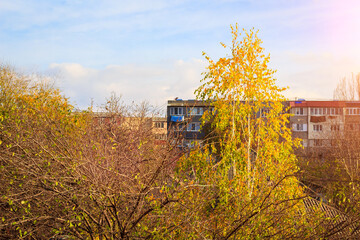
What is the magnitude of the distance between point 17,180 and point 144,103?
2051 centimetres

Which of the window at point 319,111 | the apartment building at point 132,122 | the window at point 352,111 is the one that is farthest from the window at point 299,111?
the apartment building at point 132,122

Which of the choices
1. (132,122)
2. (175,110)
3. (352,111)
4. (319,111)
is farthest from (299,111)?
(132,122)

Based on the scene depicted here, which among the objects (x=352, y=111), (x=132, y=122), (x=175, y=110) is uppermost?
(x=175, y=110)

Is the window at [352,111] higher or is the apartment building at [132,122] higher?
the window at [352,111]

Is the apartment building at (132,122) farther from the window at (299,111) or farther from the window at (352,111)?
the window at (299,111)

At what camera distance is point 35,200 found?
6.58 meters

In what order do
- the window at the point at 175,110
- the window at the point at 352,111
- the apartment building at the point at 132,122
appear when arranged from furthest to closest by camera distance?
the window at the point at 175,110 < the window at the point at 352,111 < the apartment building at the point at 132,122

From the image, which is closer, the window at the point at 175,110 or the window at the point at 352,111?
the window at the point at 352,111

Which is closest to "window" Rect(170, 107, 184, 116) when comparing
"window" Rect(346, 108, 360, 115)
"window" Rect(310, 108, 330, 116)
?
"window" Rect(310, 108, 330, 116)

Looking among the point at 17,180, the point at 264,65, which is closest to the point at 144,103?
the point at 264,65

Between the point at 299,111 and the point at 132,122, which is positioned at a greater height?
the point at 299,111

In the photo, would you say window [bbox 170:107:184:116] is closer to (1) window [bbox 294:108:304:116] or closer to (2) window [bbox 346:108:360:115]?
(1) window [bbox 294:108:304:116]

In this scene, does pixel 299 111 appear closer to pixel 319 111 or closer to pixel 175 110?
pixel 319 111

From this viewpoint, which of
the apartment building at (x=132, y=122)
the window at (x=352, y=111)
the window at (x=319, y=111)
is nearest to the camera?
the apartment building at (x=132, y=122)
